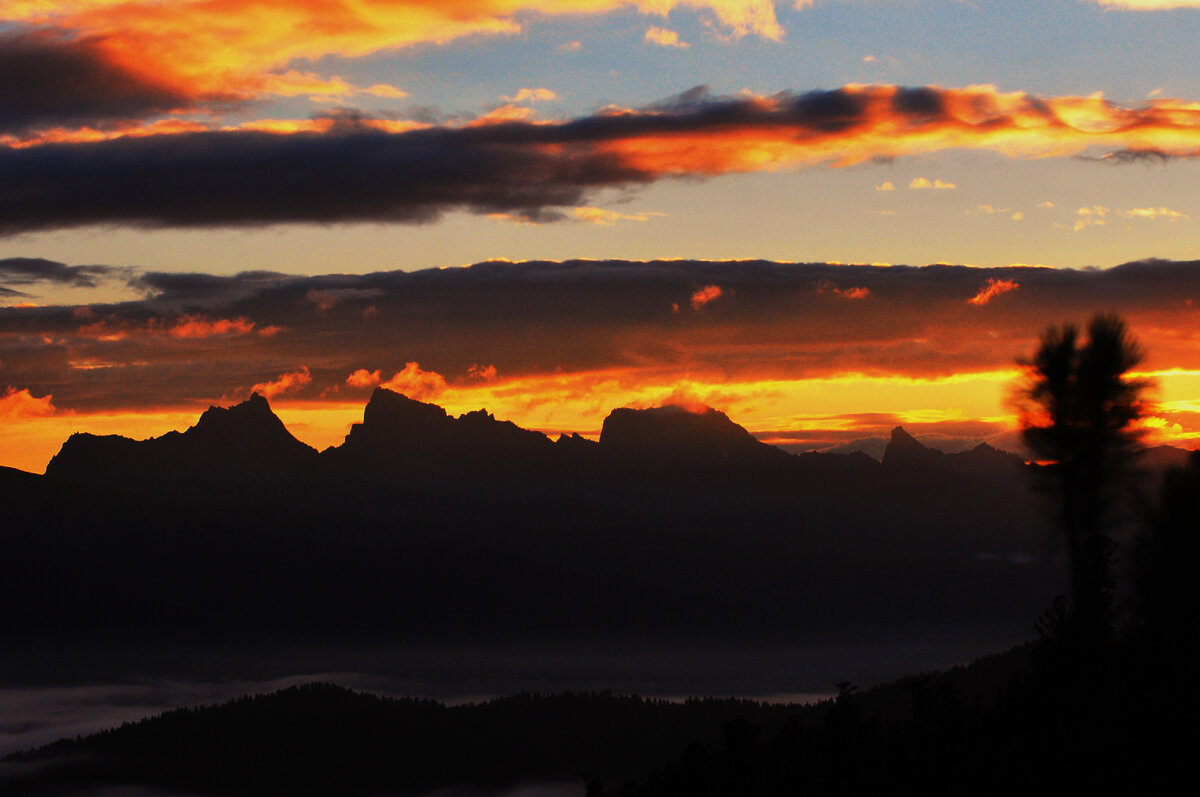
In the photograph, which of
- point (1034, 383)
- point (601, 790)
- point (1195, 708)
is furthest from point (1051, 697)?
point (1034, 383)

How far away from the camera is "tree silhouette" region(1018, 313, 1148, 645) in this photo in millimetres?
53000

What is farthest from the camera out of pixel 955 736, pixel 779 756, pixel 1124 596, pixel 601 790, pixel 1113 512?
pixel 1124 596

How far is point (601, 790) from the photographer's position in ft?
131

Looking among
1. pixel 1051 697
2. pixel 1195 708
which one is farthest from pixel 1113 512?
pixel 1195 708

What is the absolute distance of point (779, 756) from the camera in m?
42.8

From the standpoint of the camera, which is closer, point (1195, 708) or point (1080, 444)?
point (1195, 708)

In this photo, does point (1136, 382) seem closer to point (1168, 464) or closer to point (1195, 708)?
point (1168, 464)

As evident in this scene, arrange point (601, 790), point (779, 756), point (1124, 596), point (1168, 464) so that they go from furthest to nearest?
1. point (1168, 464)
2. point (1124, 596)
3. point (779, 756)
4. point (601, 790)

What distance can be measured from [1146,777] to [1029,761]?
271 centimetres

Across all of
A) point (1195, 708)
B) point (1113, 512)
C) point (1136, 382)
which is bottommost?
point (1195, 708)

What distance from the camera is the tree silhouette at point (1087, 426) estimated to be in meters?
53.0

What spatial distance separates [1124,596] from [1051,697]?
22.6m

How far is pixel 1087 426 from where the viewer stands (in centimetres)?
5344

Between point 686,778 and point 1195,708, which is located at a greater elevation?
point 1195,708
